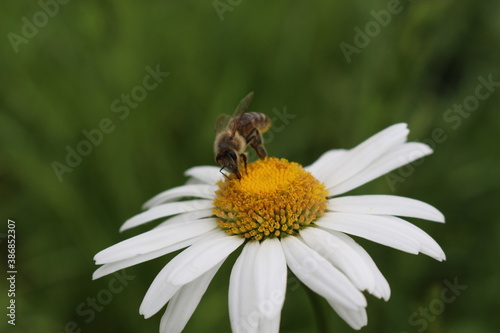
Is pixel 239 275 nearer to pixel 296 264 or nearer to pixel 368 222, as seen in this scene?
pixel 296 264

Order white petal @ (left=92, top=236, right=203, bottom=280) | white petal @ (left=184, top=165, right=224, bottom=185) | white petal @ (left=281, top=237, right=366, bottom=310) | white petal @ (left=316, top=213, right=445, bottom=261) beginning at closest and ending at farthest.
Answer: white petal @ (left=281, top=237, right=366, bottom=310) → white petal @ (left=316, top=213, right=445, bottom=261) → white petal @ (left=92, top=236, right=203, bottom=280) → white petal @ (left=184, top=165, right=224, bottom=185)

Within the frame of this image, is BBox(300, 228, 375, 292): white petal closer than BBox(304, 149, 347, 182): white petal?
Yes

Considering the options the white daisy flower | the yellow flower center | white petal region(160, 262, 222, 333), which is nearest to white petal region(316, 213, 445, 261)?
the white daisy flower

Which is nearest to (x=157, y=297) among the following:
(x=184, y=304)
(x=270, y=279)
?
(x=184, y=304)

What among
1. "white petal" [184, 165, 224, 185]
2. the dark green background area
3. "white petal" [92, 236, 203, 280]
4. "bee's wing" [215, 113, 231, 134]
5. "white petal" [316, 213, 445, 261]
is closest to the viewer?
"white petal" [316, 213, 445, 261]

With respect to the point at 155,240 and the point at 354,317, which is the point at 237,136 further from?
the point at 354,317

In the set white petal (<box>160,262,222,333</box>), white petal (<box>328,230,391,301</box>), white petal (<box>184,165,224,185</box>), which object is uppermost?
white petal (<box>184,165,224,185</box>)

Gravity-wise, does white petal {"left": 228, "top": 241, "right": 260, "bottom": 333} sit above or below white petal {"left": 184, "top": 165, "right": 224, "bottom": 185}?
below

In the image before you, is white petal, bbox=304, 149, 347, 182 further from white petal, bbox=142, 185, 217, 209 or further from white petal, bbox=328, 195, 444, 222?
white petal, bbox=142, 185, 217, 209

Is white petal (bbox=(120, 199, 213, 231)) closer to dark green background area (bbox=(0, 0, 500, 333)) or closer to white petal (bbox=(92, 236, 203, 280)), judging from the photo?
white petal (bbox=(92, 236, 203, 280))
